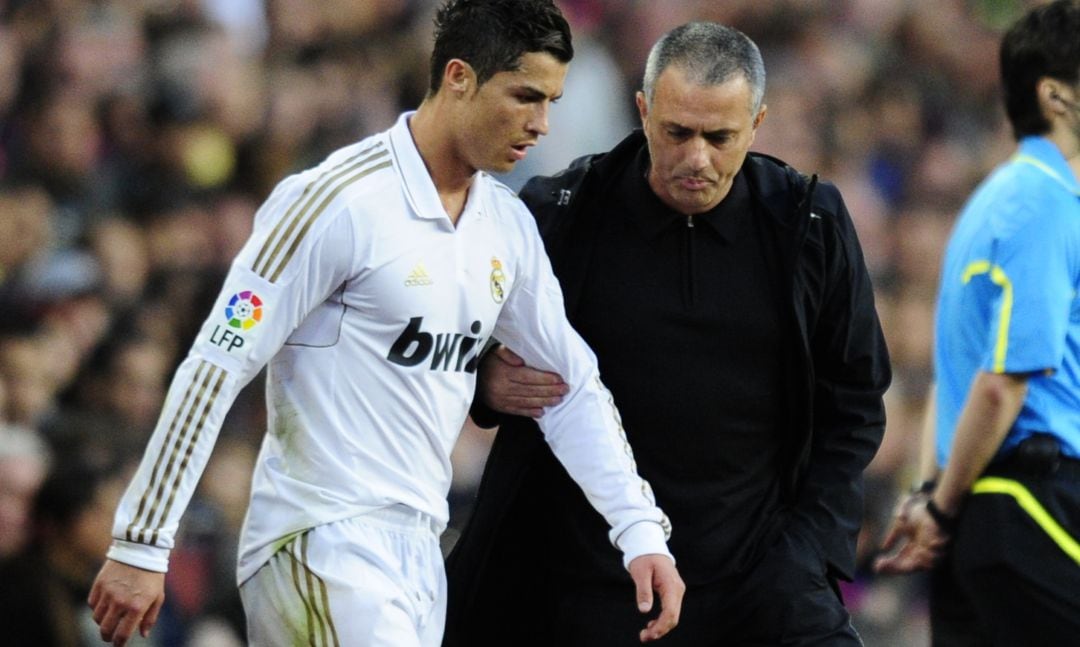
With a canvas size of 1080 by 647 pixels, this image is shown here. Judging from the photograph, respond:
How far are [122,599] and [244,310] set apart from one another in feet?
2.02

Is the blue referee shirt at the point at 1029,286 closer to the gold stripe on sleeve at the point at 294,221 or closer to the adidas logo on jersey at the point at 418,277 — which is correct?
the adidas logo on jersey at the point at 418,277

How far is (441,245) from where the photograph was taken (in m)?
3.99

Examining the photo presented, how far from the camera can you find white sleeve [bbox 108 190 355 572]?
11.8 feet

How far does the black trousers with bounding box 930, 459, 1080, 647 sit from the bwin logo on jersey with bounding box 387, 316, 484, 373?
167 centimetres

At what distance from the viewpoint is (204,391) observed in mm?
3680

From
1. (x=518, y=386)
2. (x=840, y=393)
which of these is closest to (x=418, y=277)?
(x=518, y=386)

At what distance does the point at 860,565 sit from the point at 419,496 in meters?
5.09

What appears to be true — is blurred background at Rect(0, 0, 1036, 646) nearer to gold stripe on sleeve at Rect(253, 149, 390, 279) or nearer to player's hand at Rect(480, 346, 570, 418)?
player's hand at Rect(480, 346, 570, 418)

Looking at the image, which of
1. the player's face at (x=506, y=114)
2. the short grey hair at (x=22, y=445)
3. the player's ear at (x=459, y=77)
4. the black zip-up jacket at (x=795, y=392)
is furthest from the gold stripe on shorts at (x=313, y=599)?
the short grey hair at (x=22, y=445)

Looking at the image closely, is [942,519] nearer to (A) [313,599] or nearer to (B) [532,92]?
(B) [532,92]

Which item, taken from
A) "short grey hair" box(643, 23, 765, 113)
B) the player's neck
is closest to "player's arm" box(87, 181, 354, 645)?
the player's neck

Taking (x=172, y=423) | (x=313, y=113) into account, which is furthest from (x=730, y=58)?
(x=313, y=113)

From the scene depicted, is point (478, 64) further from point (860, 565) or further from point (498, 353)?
point (860, 565)

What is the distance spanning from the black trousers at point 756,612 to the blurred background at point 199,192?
1.90 meters
